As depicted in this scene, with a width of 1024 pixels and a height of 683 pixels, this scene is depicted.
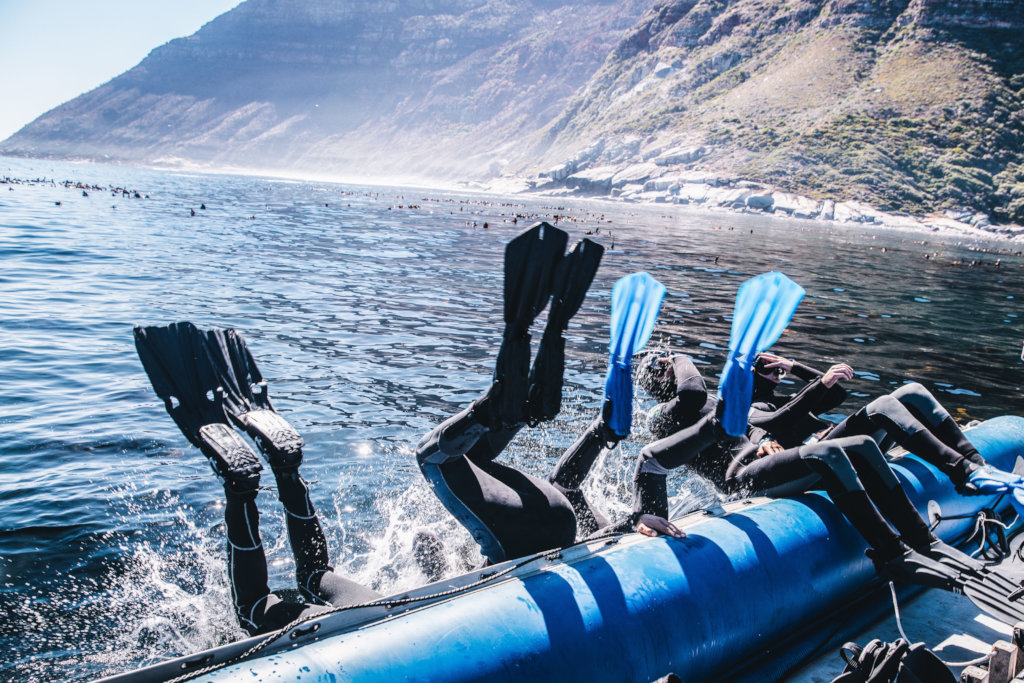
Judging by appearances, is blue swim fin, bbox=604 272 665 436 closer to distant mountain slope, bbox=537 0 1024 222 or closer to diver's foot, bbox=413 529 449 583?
diver's foot, bbox=413 529 449 583

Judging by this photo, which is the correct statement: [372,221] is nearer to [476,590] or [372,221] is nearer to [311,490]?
[311,490]

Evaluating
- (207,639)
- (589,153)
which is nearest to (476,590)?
(207,639)

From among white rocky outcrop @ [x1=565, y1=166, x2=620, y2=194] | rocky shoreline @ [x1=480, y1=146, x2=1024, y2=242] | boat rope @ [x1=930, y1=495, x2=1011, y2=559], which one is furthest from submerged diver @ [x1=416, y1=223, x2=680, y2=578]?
white rocky outcrop @ [x1=565, y1=166, x2=620, y2=194]

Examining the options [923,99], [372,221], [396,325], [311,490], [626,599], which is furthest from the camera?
[923,99]

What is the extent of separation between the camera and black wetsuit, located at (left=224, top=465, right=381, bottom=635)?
363 centimetres

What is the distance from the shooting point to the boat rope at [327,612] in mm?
2529

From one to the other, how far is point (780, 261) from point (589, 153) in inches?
3835

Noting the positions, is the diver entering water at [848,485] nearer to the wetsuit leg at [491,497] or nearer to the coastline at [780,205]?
the wetsuit leg at [491,497]

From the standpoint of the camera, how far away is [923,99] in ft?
284

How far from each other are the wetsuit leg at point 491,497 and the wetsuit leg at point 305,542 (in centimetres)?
80

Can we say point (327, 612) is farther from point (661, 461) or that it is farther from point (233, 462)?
point (661, 461)

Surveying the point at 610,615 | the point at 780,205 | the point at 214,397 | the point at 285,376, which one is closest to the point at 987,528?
the point at 610,615

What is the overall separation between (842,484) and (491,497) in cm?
247

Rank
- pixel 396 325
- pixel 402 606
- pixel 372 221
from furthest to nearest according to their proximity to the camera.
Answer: pixel 372 221, pixel 396 325, pixel 402 606
